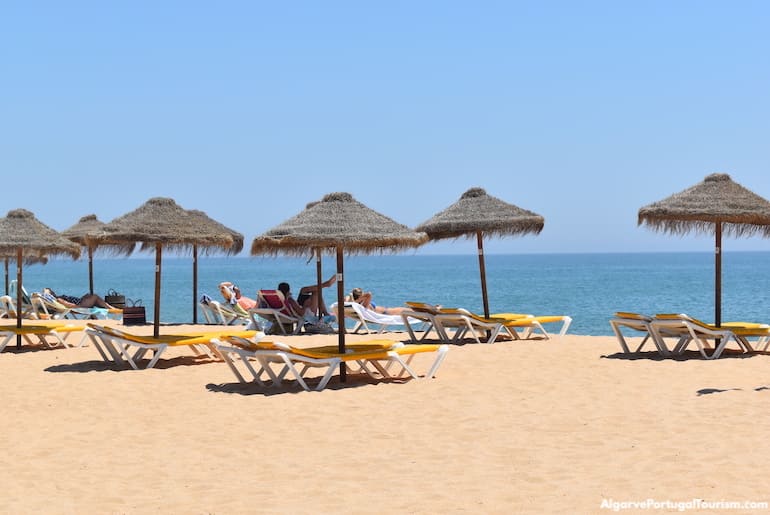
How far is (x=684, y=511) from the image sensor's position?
4.75 metres

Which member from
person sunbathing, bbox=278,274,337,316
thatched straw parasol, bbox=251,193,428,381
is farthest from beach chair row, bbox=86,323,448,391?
person sunbathing, bbox=278,274,337,316

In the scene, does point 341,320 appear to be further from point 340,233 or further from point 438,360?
point 438,360

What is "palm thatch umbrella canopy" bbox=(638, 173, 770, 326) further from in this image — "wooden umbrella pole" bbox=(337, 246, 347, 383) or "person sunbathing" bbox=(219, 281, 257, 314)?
"person sunbathing" bbox=(219, 281, 257, 314)

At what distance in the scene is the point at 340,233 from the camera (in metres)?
9.49

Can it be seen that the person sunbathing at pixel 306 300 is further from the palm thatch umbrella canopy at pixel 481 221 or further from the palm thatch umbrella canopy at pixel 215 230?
the palm thatch umbrella canopy at pixel 481 221

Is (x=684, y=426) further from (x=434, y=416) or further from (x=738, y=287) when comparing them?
(x=738, y=287)

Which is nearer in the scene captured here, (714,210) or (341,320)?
(341,320)

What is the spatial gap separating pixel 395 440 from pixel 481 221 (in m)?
6.45

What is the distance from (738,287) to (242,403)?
183 feet

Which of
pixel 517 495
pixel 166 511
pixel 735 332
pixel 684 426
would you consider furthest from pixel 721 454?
pixel 735 332

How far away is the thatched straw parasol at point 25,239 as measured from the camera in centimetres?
1270

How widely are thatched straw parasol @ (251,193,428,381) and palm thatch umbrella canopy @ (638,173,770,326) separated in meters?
3.07


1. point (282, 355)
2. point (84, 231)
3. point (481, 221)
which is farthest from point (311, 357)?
point (84, 231)

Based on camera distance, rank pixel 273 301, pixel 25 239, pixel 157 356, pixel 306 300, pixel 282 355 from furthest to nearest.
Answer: pixel 306 300 → pixel 273 301 → pixel 25 239 → pixel 157 356 → pixel 282 355
